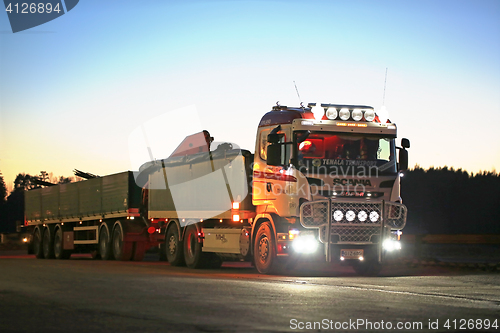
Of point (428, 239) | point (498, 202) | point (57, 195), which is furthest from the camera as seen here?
point (498, 202)

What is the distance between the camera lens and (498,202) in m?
114

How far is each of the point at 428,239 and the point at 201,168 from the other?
28.0 feet

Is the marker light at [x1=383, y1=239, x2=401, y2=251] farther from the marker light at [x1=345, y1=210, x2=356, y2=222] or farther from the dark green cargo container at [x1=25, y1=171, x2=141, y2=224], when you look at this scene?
the dark green cargo container at [x1=25, y1=171, x2=141, y2=224]

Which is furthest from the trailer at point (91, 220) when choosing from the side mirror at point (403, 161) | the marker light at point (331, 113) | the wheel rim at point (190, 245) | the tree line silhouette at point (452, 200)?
the tree line silhouette at point (452, 200)

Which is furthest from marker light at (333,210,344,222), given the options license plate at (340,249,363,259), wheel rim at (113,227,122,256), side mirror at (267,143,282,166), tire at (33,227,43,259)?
tire at (33,227,43,259)

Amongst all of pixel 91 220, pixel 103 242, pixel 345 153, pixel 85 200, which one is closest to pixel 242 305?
pixel 345 153

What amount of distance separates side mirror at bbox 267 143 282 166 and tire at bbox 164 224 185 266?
6340 millimetres

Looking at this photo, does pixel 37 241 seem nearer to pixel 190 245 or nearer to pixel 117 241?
pixel 117 241

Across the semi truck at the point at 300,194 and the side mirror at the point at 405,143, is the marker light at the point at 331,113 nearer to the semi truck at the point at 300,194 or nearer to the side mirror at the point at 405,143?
the semi truck at the point at 300,194

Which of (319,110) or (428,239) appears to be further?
(428,239)

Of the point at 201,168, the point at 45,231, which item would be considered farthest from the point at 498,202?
the point at 201,168

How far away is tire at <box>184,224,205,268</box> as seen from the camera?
20.4 metres

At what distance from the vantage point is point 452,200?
11650 cm

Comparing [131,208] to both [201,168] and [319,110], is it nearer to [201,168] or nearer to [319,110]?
A: [201,168]
